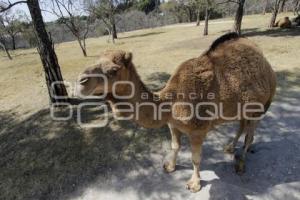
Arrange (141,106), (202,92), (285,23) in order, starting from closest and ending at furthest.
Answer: (141,106), (202,92), (285,23)

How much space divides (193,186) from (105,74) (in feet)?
7.65

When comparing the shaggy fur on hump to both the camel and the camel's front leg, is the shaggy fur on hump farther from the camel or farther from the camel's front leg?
the camel's front leg

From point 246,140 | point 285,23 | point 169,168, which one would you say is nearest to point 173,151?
point 169,168

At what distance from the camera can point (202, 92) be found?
11.3 feet

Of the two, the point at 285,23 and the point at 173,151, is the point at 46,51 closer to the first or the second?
the point at 173,151

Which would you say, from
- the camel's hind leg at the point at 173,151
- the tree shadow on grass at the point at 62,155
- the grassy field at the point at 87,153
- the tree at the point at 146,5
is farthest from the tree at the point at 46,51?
the tree at the point at 146,5

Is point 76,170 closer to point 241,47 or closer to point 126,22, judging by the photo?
point 241,47

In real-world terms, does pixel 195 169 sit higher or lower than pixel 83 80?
lower

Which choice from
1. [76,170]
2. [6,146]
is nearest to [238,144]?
[76,170]

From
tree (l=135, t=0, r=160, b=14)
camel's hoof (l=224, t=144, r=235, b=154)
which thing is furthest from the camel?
tree (l=135, t=0, r=160, b=14)

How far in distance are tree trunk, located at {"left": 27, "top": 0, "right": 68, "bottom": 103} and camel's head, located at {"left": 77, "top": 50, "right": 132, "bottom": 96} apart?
427cm

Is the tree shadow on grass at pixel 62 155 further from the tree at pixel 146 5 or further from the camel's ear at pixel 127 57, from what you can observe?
the tree at pixel 146 5

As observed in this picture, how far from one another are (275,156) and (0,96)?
9572 millimetres

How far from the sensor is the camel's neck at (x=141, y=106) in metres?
2.86
